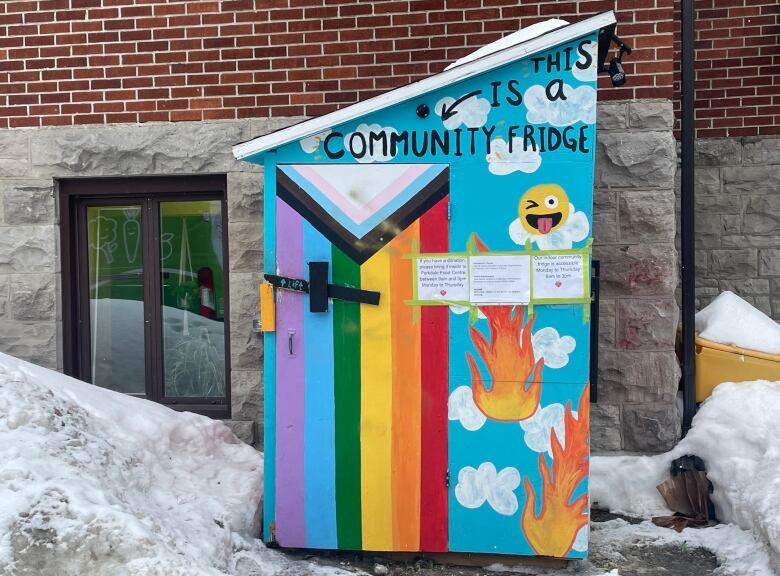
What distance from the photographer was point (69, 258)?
224 inches

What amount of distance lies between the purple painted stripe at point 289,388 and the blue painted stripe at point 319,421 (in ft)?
0.11

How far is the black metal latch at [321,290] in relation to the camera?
156 inches

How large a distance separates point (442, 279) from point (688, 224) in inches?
89.7

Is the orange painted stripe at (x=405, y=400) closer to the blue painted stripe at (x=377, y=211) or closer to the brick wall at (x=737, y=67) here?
the blue painted stripe at (x=377, y=211)

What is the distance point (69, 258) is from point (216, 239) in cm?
114

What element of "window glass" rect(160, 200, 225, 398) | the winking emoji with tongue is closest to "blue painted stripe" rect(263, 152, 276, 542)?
the winking emoji with tongue

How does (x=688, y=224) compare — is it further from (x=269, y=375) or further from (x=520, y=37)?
(x=269, y=375)

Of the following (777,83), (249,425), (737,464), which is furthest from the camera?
(777,83)

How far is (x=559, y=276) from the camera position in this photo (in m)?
3.89

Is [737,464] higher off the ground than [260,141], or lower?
lower

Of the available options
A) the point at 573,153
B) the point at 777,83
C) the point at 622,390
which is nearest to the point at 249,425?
the point at 622,390

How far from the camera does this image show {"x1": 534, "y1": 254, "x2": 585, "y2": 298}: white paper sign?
3.88 meters

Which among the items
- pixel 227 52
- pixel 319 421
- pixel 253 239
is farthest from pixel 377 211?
pixel 227 52

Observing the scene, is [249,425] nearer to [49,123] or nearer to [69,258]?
[69,258]
